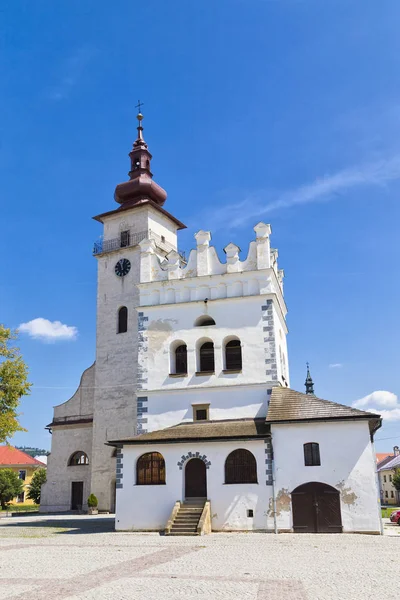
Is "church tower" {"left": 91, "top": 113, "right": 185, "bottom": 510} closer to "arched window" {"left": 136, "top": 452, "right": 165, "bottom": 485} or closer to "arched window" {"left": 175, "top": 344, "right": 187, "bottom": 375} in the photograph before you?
"arched window" {"left": 175, "top": 344, "right": 187, "bottom": 375}

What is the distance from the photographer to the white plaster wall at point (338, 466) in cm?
2078

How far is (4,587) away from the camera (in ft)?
32.7

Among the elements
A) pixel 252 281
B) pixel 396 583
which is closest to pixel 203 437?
pixel 252 281

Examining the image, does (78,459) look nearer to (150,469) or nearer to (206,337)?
(150,469)

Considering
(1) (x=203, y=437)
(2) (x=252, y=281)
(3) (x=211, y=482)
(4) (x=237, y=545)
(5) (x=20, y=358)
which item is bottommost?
(4) (x=237, y=545)

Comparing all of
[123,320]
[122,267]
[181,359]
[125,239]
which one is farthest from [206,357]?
[125,239]

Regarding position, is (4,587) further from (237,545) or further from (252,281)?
(252,281)

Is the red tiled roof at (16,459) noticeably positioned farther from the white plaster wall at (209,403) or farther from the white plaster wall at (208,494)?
the white plaster wall at (208,494)

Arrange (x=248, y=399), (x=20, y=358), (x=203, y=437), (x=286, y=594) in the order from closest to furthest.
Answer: (x=286, y=594) → (x=203, y=437) → (x=248, y=399) → (x=20, y=358)

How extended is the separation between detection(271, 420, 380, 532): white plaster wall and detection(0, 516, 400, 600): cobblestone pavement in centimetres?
143

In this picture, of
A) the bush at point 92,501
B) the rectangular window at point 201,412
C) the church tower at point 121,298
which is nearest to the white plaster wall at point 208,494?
the rectangular window at point 201,412

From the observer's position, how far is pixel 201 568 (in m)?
12.1

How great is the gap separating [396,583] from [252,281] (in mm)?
17642

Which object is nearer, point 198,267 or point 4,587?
point 4,587
